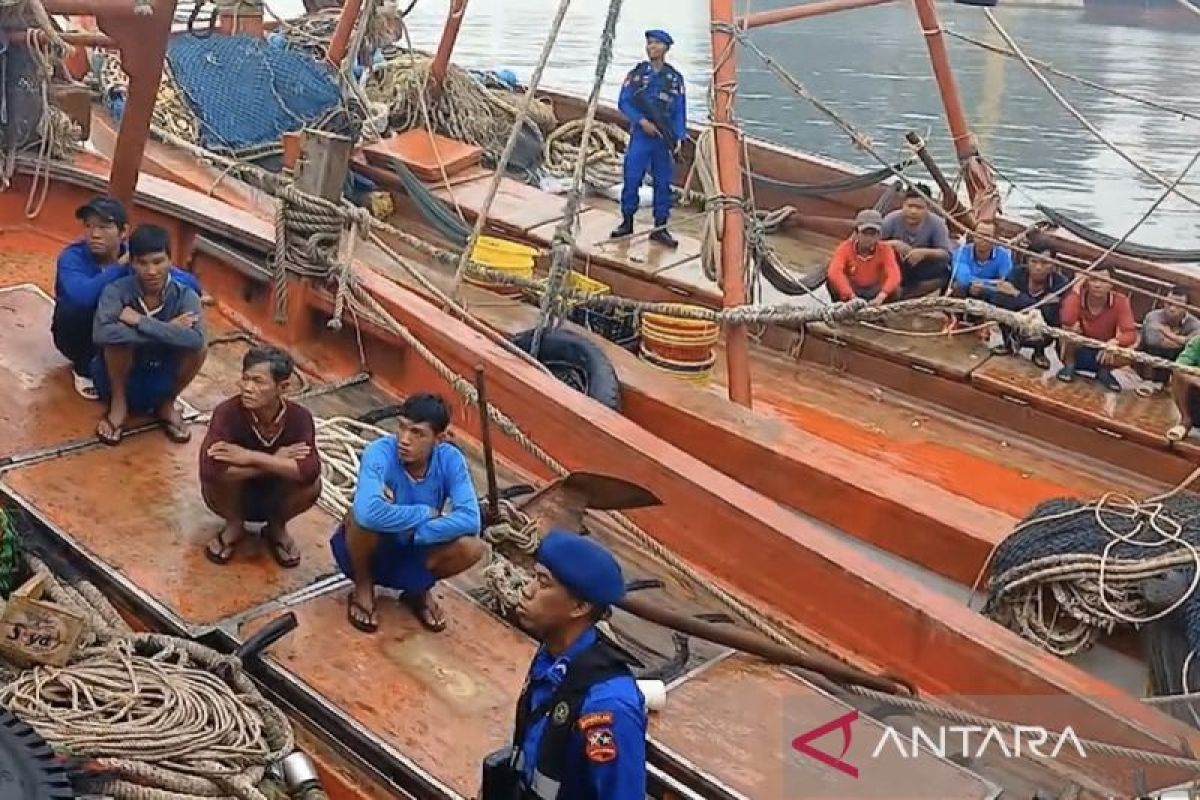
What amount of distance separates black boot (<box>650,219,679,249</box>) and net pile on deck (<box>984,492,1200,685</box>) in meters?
3.61

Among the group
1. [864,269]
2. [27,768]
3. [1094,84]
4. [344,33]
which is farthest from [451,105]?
[27,768]

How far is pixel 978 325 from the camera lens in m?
6.32

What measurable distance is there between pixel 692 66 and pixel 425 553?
76.8 feet

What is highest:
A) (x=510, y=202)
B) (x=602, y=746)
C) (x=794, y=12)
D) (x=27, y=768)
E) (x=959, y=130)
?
(x=794, y=12)

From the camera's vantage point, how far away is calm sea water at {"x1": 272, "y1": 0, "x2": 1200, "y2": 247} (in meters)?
17.9

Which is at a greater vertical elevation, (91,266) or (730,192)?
(730,192)

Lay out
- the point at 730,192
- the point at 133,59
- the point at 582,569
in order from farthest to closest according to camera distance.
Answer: the point at 730,192 < the point at 133,59 < the point at 582,569

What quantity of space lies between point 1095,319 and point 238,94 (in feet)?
16.6

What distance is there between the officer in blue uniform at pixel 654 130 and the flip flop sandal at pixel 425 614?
406cm

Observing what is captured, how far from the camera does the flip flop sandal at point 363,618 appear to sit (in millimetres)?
3512

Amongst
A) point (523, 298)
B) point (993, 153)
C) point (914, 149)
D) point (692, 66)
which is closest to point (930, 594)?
point (523, 298)

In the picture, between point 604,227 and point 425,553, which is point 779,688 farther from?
point 604,227

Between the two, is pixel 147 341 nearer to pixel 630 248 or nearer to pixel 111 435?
pixel 111 435

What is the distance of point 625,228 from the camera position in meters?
7.50
